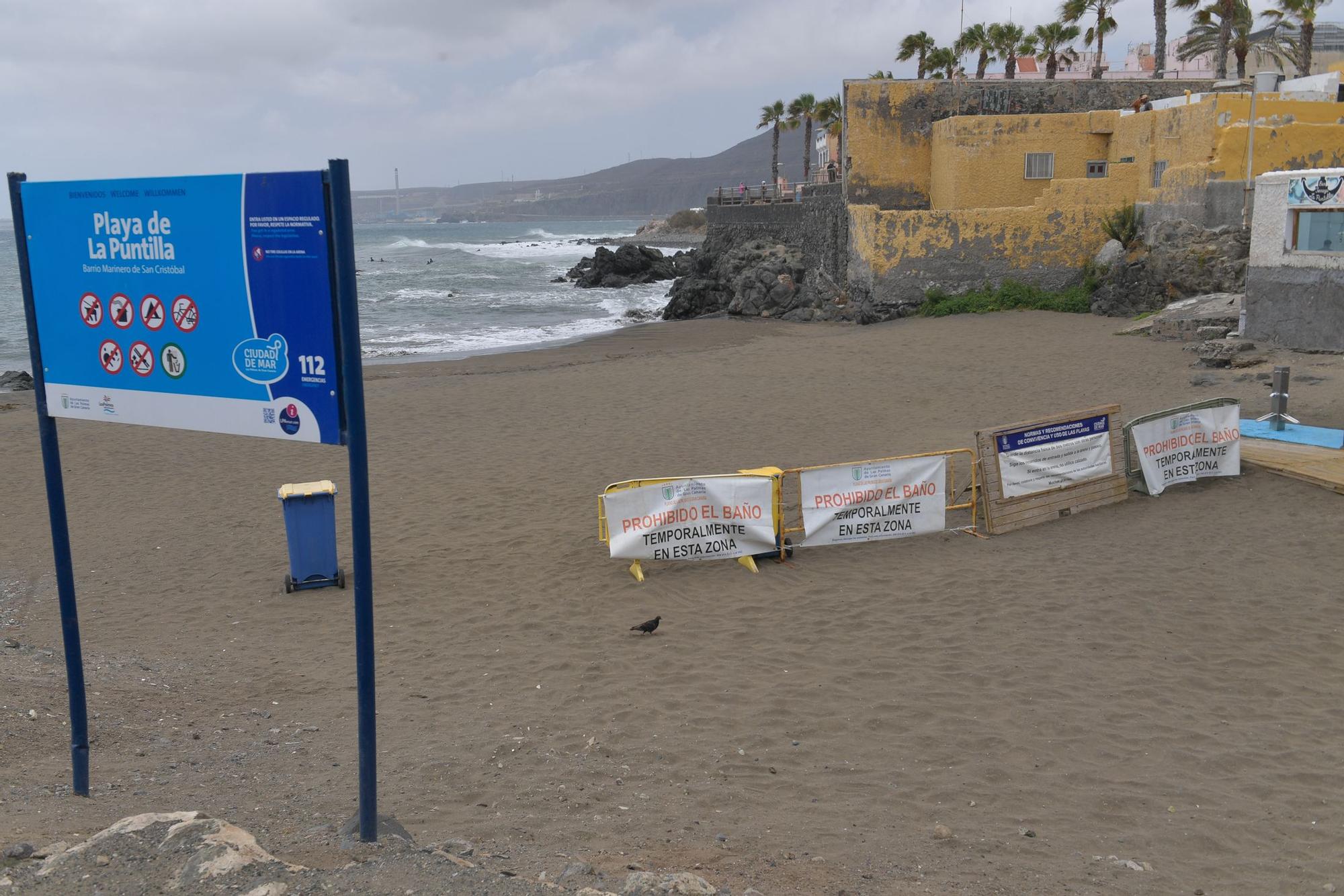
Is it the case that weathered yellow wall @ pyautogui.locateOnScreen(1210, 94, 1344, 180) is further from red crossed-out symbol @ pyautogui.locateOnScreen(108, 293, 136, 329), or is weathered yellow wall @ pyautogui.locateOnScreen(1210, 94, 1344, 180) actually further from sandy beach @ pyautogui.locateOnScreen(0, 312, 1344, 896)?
red crossed-out symbol @ pyautogui.locateOnScreen(108, 293, 136, 329)

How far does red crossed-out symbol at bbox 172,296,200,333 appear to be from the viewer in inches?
189

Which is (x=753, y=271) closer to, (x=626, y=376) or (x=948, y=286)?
(x=948, y=286)

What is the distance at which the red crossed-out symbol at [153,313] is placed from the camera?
16.1 feet

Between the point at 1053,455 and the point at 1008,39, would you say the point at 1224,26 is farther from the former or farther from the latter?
the point at 1053,455

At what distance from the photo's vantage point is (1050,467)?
38.8 ft

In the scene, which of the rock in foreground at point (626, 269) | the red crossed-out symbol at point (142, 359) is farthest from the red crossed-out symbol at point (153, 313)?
the rock in foreground at point (626, 269)

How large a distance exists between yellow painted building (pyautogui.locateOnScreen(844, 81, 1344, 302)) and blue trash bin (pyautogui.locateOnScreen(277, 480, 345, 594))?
25.0 meters

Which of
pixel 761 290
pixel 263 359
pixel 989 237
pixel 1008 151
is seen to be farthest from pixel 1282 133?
pixel 263 359

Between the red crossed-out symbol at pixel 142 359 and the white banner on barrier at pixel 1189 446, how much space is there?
1061cm

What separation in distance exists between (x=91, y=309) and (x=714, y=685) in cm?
481

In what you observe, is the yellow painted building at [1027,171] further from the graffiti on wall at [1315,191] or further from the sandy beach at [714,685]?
the sandy beach at [714,685]

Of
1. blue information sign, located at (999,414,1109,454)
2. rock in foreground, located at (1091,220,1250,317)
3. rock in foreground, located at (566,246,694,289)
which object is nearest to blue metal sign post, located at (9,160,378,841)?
blue information sign, located at (999,414,1109,454)

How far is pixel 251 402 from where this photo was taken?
184 inches

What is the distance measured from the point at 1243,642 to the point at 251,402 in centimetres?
770
